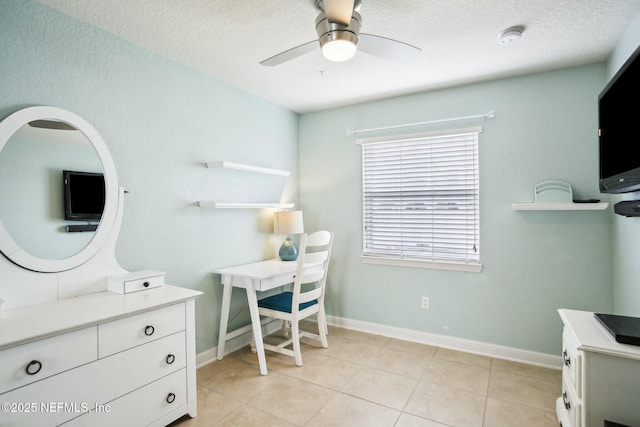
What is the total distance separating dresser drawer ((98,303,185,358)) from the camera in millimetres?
1592

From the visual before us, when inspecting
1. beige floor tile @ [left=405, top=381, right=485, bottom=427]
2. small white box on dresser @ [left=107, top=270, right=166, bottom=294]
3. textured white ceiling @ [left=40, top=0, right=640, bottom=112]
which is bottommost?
beige floor tile @ [left=405, top=381, right=485, bottom=427]

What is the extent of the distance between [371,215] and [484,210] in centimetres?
106

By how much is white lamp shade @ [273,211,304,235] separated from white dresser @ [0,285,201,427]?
1319mm

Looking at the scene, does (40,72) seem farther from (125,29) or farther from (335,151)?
(335,151)

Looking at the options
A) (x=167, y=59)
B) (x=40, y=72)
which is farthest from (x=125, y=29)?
(x=40, y=72)

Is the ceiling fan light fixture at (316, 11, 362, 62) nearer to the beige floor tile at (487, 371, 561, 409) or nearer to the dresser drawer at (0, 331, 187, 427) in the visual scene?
the dresser drawer at (0, 331, 187, 427)

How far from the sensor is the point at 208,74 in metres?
2.71

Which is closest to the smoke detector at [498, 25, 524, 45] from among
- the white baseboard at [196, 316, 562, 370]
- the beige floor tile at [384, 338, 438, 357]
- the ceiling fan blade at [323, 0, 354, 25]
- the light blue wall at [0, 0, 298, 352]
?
the ceiling fan blade at [323, 0, 354, 25]

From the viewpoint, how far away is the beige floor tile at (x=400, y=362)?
2.56 metres

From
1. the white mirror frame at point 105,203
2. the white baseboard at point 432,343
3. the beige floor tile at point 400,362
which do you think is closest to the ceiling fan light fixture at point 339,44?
the white mirror frame at point 105,203

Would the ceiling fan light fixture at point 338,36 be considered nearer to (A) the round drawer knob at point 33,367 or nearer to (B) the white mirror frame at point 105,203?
(B) the white mirror frame at point 105,203

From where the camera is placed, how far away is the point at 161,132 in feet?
7.88

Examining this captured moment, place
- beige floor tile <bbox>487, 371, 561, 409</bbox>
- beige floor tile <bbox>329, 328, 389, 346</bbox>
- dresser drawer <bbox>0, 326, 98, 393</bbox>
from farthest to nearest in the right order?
1. beige floor tile <bbox>329, 328, 389, 346</bbox>
2. beige floor tile <bbox>487, 371, 561, 409</bbox>
3. dresser drawer <bbox>0, 326, 98, 393</bbox>

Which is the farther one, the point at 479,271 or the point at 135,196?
the point at 479,271
